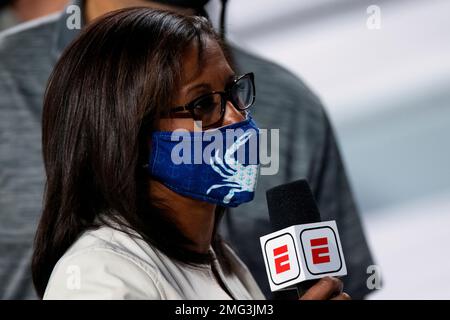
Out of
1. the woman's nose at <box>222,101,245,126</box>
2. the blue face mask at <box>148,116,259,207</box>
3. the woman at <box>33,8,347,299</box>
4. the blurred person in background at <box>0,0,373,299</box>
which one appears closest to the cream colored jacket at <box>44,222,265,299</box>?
the woman at <box>33,8,347,299</box>

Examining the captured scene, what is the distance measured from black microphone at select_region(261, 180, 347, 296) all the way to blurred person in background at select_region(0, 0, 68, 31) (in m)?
0.95

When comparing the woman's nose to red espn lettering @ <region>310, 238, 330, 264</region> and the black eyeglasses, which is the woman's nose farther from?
red espn lettering @ <region>310, 238, 330, 264</region>

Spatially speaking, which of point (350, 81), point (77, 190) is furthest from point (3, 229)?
point (350, 81)

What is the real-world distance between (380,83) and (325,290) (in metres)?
0.89

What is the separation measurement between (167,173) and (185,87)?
132 millimetres

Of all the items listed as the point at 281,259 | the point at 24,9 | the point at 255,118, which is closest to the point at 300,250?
the point at 281,259

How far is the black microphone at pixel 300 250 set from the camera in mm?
1250

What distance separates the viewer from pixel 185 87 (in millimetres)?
1351

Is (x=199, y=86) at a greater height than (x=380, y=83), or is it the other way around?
(x=199, y=86)

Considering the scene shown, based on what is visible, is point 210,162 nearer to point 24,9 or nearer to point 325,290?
point 325,290

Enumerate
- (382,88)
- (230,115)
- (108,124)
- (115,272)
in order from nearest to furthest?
(115,272) < (108,124) < (230,115) < (382,88)

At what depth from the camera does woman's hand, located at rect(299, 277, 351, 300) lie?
3.94 feet

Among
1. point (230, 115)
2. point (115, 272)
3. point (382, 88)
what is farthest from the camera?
point (382, 88)

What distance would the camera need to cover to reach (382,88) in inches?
78.7
